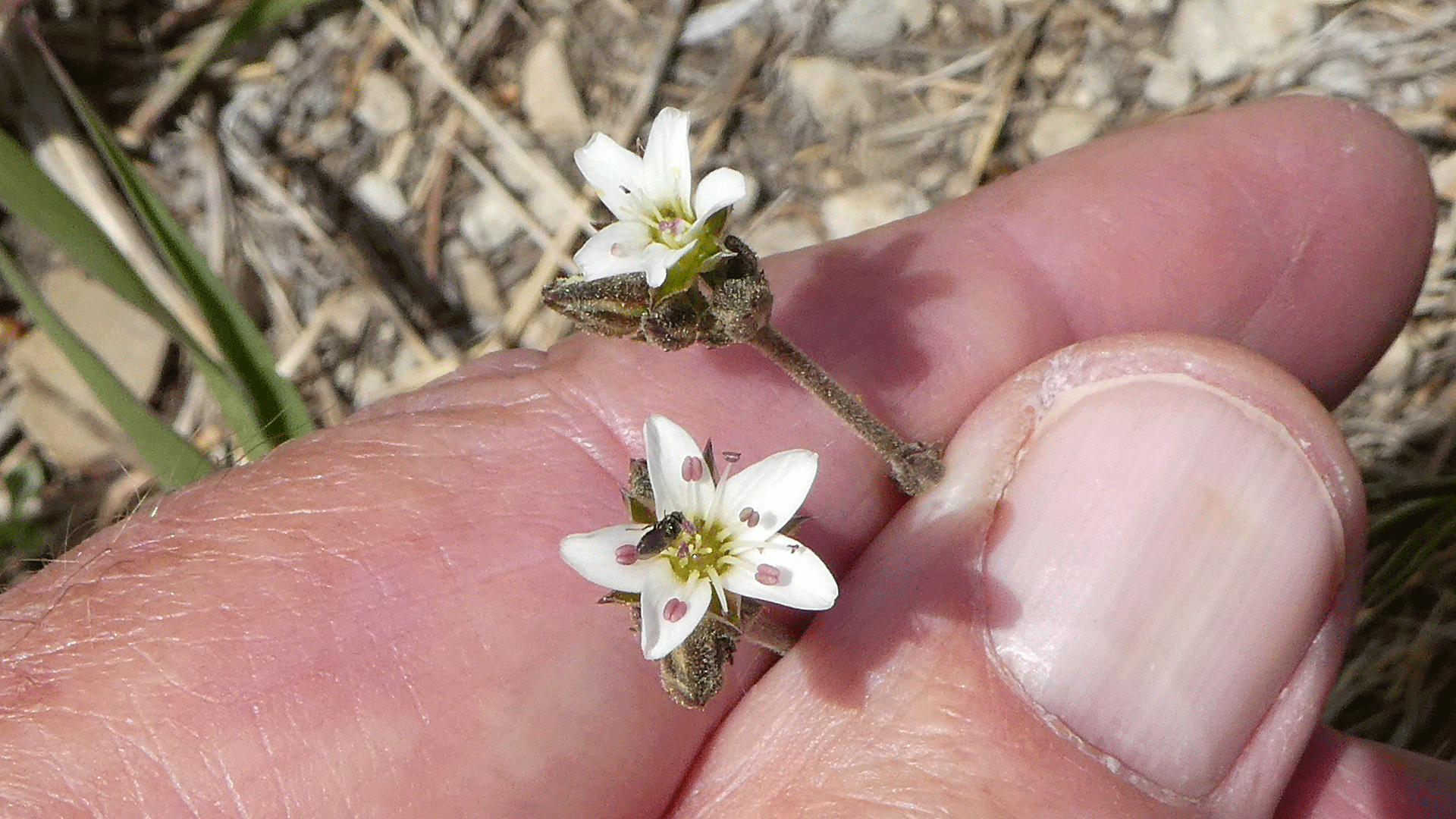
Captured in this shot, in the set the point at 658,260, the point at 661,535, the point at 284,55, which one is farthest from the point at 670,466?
the point at 284,55

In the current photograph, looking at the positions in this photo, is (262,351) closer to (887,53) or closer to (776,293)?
(776,293)

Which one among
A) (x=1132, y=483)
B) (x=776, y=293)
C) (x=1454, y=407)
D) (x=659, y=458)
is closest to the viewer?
(x=659, y=458)

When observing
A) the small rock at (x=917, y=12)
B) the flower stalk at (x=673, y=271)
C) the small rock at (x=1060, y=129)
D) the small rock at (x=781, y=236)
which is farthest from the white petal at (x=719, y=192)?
the small rock at (x=917, y=12)

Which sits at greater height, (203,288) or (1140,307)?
(203,288)

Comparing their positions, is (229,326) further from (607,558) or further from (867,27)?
(867,27)

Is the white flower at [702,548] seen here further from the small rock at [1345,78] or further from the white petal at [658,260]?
the small rock at [1345,78]

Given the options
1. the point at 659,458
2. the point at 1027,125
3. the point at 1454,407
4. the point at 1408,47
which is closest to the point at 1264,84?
the point at 1408,47
